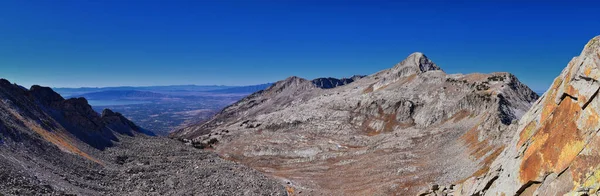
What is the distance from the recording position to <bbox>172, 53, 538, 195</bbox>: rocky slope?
209ft

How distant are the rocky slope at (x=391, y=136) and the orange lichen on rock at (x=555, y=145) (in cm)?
2850

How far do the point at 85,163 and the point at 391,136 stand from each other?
7589 centimetres

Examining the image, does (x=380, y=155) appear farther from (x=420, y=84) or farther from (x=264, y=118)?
(x=264, y=118)

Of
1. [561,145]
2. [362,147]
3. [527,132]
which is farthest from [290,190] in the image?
[561,145]

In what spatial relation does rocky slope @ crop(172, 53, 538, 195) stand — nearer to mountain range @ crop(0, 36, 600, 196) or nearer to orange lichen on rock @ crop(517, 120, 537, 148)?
mountain range @ crop(0, 36, 600, 196)

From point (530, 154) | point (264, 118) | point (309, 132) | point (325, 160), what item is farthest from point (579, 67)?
point (264, 118)

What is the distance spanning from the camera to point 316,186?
69688mm

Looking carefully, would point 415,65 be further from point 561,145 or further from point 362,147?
point 561,145

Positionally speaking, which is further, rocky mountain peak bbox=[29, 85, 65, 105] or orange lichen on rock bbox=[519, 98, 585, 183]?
rocky mountain peak bbox=[29, 85, 65, 105]

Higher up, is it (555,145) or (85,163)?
(555,145)

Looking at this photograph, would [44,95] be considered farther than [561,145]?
Yes

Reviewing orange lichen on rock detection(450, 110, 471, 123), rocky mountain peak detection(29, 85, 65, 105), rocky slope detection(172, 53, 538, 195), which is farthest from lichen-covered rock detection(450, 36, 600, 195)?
rocky mountain peak detection(29, 85, 65, 105)

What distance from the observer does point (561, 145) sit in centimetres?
2036

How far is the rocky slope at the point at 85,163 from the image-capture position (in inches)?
1608
